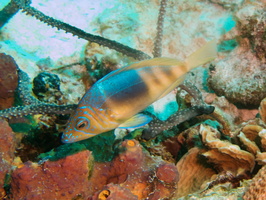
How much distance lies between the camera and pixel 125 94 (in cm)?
191

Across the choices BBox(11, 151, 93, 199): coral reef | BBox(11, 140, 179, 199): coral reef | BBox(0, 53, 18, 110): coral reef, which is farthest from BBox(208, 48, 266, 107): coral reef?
BBox(0, 53, 18, 110): coral reef

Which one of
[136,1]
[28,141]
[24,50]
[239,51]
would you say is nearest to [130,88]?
[28,141]

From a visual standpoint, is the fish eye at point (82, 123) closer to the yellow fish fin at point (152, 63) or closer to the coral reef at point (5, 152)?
the yellow fish fin at point (152, 63)

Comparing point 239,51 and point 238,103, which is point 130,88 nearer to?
point 238,103

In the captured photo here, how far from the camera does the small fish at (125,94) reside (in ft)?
6.11

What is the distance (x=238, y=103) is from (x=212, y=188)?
9.80ft

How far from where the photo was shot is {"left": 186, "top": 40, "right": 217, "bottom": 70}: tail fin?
6.57ft

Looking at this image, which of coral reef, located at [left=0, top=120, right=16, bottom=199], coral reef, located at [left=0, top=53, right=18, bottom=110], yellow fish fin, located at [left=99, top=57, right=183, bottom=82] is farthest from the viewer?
coral reef, located at [left=0, top=53, right=18, bottom=110]

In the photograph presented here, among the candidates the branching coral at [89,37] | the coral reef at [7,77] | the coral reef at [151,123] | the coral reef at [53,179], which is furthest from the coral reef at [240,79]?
the coral reef at [7,77]

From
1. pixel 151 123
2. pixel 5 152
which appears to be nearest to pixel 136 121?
pixel 151 123

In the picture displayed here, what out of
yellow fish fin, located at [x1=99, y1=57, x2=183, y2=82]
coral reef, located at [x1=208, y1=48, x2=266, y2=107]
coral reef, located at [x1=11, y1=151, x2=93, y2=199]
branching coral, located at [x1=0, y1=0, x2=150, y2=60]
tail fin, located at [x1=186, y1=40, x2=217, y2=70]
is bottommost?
coral reef, located at [x1=11, y1=151, x2=93, y2=199]

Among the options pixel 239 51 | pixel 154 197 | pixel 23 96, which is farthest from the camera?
pixel 239 51

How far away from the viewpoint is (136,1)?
762 cm

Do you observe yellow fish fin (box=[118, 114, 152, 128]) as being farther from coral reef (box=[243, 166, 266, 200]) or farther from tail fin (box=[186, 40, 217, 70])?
coral reef (box=[243, 166, 266, 200])
